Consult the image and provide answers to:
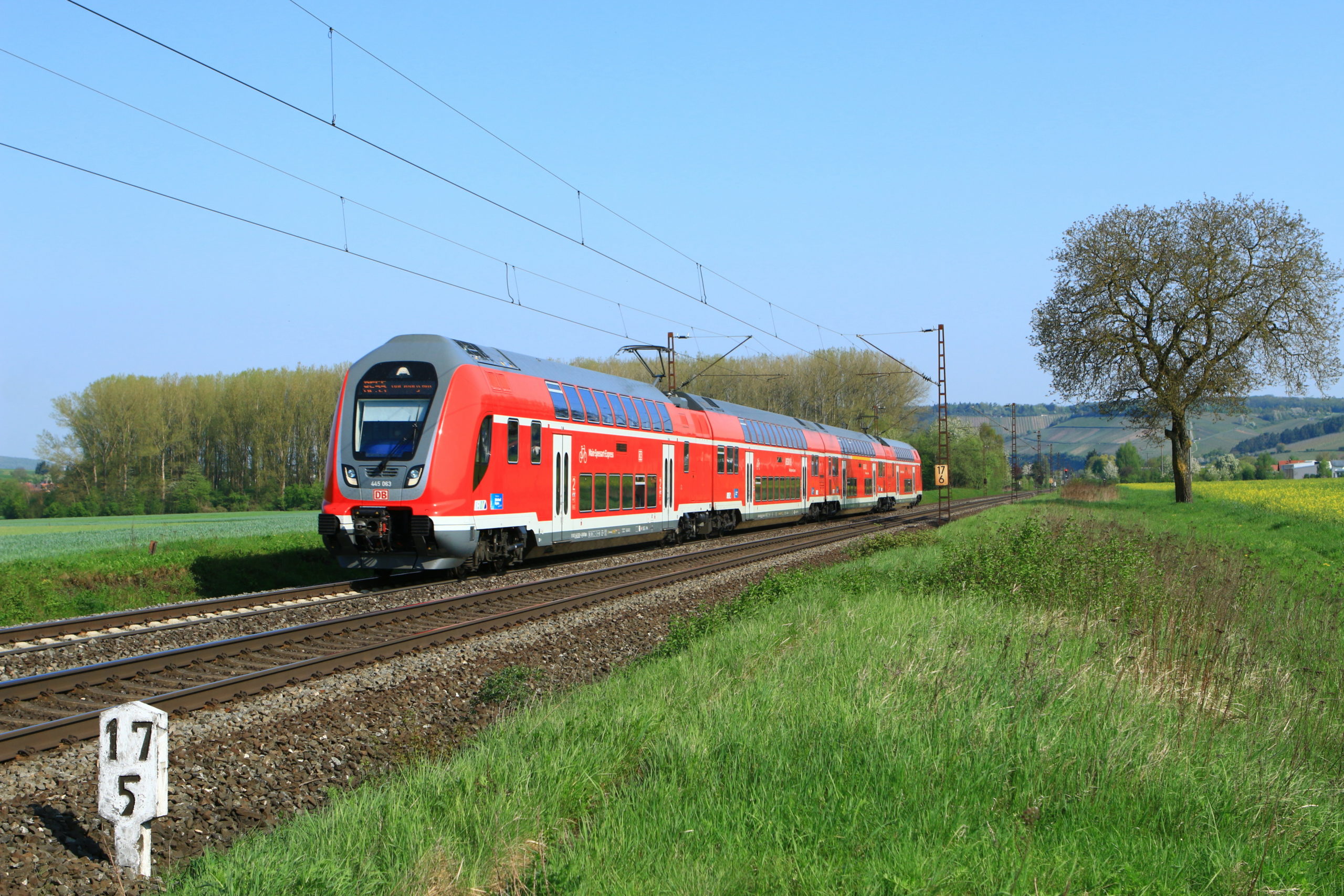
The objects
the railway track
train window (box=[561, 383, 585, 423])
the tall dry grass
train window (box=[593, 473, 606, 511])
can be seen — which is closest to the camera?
the railway track

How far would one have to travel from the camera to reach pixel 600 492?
67.7 ft

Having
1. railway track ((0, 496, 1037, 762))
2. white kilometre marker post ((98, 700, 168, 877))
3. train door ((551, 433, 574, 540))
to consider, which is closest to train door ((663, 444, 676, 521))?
→ train door ((551, 433, 574, 540))

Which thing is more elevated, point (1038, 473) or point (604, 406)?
point (604, 406)

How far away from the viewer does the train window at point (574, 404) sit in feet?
63.5

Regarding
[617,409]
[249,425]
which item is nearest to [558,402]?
[617,409]

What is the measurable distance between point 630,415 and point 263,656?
1314 centimetres

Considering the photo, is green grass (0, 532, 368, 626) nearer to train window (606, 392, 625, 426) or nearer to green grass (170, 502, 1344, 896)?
train window (606, 392, 625, 426)

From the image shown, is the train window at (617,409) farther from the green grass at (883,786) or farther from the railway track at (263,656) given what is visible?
the green grass at (883,786)

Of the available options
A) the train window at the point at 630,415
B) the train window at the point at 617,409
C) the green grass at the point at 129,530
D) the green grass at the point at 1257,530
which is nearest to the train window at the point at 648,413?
the train window at the point at 630,415

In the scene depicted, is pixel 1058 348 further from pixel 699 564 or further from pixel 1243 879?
pixel 1243 879

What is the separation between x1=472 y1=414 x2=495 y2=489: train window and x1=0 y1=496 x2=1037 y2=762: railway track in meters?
2.00

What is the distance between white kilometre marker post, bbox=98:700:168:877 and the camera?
14.9ft

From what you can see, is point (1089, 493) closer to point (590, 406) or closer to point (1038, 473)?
point (590, 406)

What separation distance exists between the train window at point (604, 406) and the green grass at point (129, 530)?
35.5 feet
